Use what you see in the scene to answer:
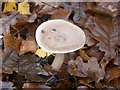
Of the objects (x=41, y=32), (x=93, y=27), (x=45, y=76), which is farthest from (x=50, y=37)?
(x=93, y=27)

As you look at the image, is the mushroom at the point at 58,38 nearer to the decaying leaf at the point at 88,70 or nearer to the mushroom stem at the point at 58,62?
the mushroom stem at the point at 58,62

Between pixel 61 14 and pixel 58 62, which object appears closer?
pixel 58 62

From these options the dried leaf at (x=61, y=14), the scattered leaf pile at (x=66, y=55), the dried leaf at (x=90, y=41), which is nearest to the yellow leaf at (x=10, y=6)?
the scattered leaf pile at (x=66, y=55)

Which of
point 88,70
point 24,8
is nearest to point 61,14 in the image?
point 24,8

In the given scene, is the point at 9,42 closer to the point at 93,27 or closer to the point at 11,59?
the point at 11,59

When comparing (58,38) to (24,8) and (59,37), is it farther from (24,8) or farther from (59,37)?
(24,8)

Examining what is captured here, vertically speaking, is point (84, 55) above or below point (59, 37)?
below
